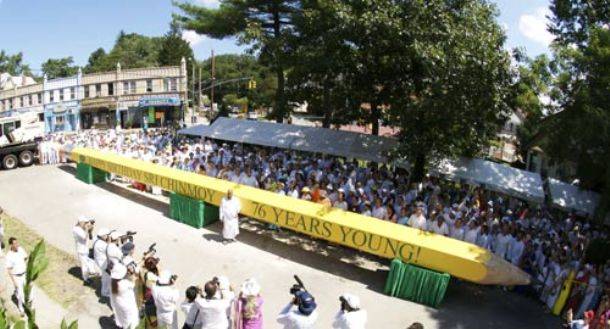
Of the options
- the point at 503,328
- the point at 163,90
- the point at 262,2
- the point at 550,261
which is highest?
the point at 262,2

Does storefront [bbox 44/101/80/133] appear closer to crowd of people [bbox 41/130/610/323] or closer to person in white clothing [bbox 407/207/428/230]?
crowd of people [bbox 41/130/610/323]

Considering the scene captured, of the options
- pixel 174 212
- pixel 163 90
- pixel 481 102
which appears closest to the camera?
pixel 481 102

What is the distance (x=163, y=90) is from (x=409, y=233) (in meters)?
44.2

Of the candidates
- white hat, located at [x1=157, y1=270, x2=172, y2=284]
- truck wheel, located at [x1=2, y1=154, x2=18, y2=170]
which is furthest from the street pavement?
truck wheel, located at [x1=2, y1=154, x2=18, y2=170]

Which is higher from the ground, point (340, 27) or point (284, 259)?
point (340, 27)

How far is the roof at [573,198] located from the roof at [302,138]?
18.0ft

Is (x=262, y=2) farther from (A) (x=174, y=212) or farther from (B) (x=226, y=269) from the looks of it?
(B) (x=226, y=269)

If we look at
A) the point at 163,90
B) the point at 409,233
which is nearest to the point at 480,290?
Answer: the point at 409,233

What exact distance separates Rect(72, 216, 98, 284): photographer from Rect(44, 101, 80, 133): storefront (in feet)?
154

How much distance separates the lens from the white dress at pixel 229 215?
12.9 metres

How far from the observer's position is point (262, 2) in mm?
23594

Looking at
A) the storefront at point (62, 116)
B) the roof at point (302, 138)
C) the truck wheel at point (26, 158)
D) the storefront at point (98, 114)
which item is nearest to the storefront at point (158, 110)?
the storefront at point (98, 114)

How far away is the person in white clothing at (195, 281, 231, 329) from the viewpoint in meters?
7.25

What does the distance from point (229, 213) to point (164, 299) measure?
5.31 meters
